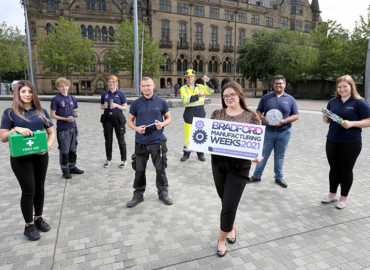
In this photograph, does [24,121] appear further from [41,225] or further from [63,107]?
[63,107]

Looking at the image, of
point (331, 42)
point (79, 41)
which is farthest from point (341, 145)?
point (79, 41)

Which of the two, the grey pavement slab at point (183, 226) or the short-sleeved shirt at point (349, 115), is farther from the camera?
the short-sleeved shirt at point (349, 115)

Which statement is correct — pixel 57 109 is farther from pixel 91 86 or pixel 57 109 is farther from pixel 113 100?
pixel 91 86

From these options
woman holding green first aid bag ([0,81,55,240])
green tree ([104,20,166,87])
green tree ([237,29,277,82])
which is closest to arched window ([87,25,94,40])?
green tree ([104,20,166,87])

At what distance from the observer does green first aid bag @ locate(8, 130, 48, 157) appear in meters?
3.10

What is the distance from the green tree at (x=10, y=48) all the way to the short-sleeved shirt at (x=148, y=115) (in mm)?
43584

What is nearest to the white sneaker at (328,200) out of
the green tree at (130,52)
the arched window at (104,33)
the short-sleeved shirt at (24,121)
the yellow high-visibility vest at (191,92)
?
the yellow high-visibility vest at (191,92)

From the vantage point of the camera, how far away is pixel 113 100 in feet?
20.6

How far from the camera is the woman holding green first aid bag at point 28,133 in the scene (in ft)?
10.8

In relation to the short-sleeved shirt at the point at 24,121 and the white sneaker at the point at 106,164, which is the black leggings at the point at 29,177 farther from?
the white sneaker at the point at 106,164

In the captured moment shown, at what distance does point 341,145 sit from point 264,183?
69.7 inches

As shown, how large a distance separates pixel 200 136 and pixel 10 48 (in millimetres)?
45866

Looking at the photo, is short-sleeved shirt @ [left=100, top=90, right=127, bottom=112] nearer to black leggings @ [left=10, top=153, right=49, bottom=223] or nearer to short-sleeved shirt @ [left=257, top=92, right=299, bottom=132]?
black leggings @ [left=10, top=153, right=49, bottom=223]

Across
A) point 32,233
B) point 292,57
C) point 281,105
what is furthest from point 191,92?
point 292,57
